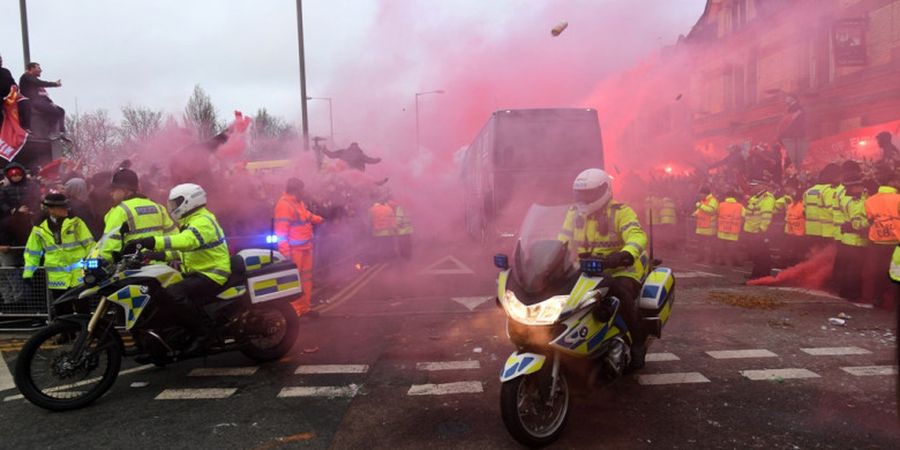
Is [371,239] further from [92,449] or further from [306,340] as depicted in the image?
[92,449]

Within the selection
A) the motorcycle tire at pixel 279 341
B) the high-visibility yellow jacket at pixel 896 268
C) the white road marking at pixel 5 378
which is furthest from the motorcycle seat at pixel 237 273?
the high-visibility yellow jacket at pixel 896 268

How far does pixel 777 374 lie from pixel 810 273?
4.90 m

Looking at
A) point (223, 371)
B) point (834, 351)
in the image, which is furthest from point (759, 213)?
point (223, 371)

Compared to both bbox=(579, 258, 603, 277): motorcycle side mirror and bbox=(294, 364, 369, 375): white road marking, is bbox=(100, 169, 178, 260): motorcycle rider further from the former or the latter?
bbox=(579, 258, 603, 277): motorcycle side mirror

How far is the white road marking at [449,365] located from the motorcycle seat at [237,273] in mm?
1752

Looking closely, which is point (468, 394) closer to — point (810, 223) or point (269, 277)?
point (269, 277)

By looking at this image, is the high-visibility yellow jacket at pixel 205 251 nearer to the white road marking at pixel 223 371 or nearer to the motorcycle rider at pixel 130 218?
the motorcycle rider at pixel 130 218

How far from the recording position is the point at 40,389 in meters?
4.08

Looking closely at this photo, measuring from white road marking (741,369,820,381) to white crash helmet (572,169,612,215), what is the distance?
188 centimetres

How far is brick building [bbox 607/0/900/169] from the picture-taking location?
15281 millimetres

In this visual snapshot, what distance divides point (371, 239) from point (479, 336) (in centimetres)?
741

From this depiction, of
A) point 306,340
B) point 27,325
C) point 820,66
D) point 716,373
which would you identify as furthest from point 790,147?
point 27,325

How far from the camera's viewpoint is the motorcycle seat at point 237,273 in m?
4.93

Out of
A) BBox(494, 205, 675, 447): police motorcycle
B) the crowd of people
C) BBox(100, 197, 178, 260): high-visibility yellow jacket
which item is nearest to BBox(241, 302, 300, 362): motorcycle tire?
BBox(100, 197, 178, 260): high-visibility yellow jacket
